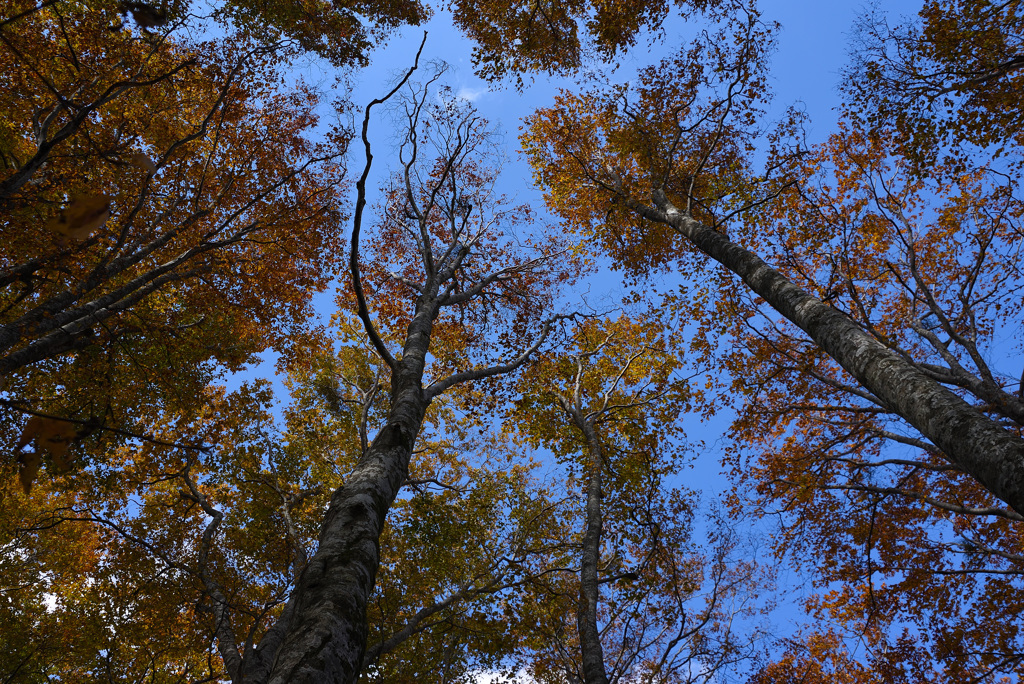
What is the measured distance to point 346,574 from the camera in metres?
3.64

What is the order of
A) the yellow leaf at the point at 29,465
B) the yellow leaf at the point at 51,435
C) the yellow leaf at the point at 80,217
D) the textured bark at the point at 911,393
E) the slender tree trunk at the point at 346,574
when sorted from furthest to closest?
the textured bark at the point at 911,393 → the slender tree trunk at the point at 346,574 → the yellow leaf at the point at 29,465 → the yellow leaf at the point at 51,435 → the yellow leaf at the point at 80,217

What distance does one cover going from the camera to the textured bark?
3.45 m

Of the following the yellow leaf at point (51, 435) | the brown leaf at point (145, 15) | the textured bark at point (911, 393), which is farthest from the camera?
the textured bark at point (911, 393)

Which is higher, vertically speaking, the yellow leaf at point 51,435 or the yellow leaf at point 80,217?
the yellow leaf at point 80,217

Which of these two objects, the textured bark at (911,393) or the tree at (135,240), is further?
the tree at (135,240)

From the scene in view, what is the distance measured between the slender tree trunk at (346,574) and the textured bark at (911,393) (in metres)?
4.75

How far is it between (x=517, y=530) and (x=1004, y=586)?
36.7ft

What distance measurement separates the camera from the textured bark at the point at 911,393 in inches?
136

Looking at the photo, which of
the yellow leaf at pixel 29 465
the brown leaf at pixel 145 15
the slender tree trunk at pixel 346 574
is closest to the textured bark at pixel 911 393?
the slender tree trunk at pixel 346 574

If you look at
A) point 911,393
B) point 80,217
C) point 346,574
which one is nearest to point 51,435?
point 80,217

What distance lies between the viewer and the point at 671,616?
1006 cm

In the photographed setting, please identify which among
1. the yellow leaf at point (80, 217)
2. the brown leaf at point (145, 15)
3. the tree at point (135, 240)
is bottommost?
the yellow leaf at point (80, 217)

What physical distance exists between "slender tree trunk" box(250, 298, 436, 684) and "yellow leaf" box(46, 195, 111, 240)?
274cm

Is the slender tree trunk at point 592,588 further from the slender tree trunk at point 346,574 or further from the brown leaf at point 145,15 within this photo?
the brown leaf at point 145,15
